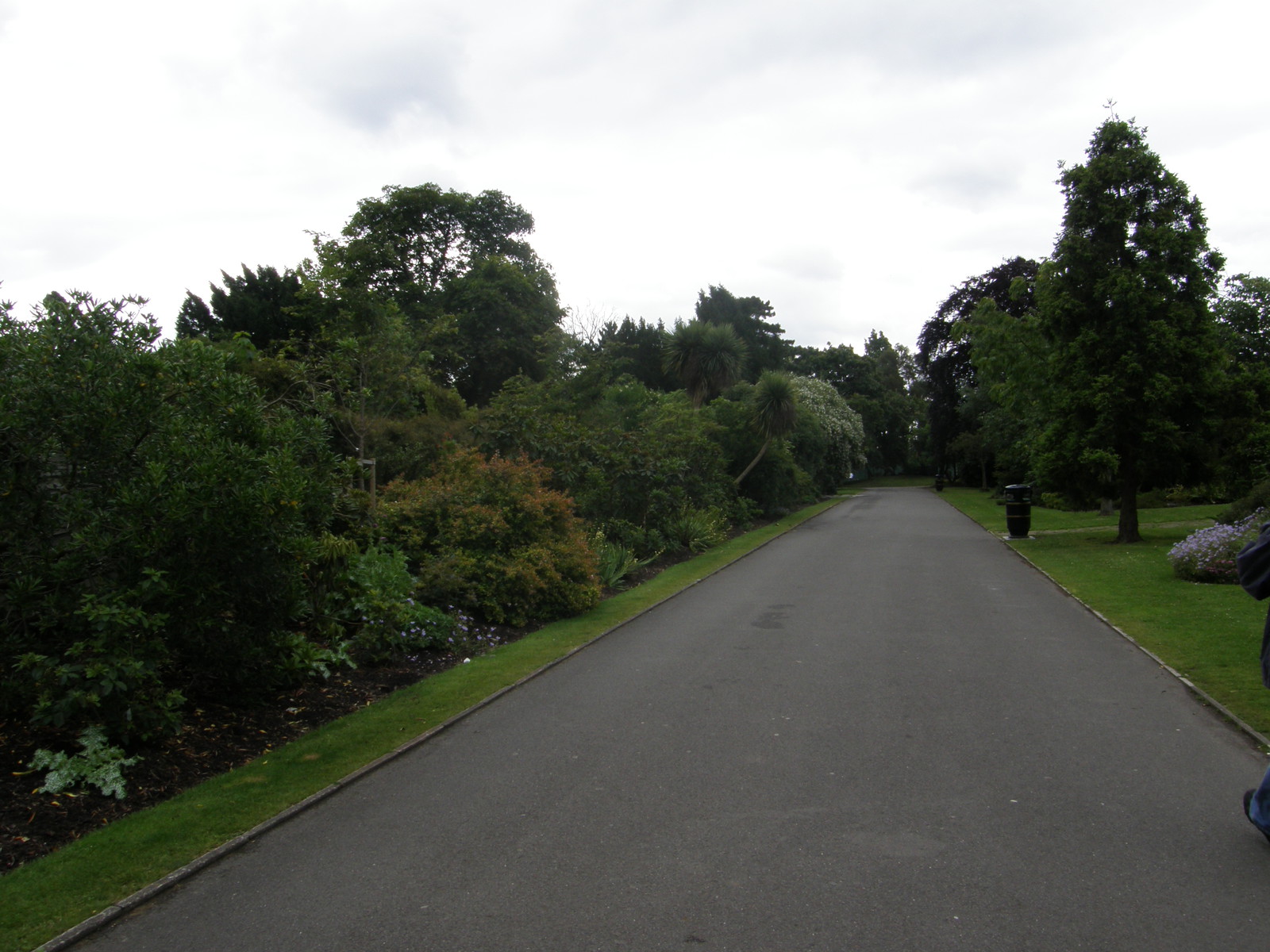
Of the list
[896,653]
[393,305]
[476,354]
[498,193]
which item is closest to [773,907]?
[896,653]

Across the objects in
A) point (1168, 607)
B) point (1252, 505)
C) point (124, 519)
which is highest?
point (124, 519)

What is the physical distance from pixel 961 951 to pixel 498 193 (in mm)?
44607

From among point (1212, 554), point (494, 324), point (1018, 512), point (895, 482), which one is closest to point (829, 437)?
point (494, 324)

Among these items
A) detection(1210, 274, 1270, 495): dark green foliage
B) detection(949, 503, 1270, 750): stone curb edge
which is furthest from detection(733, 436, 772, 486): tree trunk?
detection(949, 503, 1270, 750): stone curb edge

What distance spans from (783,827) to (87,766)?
4136 mm

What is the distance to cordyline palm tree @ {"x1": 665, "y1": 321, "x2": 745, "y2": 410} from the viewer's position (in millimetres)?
31078

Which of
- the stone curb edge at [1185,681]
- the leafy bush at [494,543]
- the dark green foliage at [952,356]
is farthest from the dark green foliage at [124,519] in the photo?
the dark green foliage at [952,356]

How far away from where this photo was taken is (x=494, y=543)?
1147 centimetres

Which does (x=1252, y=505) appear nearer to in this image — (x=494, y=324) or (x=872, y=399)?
(x=494, y=324)

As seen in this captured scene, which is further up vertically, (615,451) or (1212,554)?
(615,451)

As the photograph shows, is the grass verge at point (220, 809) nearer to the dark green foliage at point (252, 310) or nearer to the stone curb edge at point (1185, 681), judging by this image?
the stone curb edge at point (1185, 681)

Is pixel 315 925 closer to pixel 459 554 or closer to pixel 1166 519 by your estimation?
pixel 459 554

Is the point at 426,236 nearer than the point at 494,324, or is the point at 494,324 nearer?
the point at 494,324

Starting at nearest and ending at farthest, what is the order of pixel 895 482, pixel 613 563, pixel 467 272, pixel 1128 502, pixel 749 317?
pixel 613 563, pixel 1128 502, pixel 467 272, pixel 749 317, pixel 895 482
